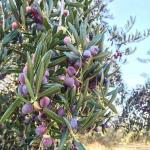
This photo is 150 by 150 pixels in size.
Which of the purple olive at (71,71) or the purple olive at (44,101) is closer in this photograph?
the purple olive at (44,101)

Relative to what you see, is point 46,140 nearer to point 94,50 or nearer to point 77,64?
point 77,64

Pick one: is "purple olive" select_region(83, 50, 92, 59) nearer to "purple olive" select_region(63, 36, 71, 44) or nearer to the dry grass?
"purple olive" select_region(63, 36, 71, 44)

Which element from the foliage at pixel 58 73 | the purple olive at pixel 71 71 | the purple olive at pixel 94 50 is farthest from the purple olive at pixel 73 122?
the purple olive at pixel 94 50

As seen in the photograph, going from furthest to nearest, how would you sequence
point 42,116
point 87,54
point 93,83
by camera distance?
point 93,83 → point 87,54 → point 42,116

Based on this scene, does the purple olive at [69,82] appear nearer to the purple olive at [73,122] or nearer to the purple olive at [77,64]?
the purple olive at [77,64]

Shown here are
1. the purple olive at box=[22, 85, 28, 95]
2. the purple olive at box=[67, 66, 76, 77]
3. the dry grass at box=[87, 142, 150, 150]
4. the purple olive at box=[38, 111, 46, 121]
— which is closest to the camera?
the purple olive at box=[22, 85, 28, 95]

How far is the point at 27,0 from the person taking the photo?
2.57m

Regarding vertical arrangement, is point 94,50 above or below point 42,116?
above

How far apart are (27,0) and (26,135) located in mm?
1419

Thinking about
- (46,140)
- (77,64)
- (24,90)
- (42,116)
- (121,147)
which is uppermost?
(77,64)

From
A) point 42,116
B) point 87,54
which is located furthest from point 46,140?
point 87,54

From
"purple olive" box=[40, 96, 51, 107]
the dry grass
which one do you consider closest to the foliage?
"purple olive" box=[40, 96, 51, 107]

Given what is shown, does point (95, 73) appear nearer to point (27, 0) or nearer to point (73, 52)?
point (73, 52)

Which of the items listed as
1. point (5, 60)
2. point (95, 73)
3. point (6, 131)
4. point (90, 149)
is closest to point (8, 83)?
point (6, 131)
